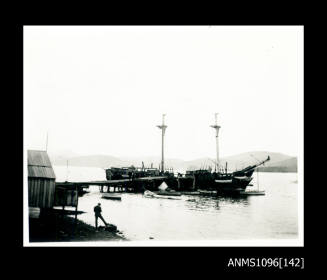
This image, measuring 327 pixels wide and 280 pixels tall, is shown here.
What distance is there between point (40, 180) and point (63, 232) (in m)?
1.95

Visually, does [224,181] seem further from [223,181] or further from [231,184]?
[231,184]

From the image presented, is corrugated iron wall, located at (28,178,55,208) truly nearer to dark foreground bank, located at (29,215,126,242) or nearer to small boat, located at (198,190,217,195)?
dark foreground bank, located at (29,215,126,242)

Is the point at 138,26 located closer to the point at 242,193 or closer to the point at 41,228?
the point at 41,228

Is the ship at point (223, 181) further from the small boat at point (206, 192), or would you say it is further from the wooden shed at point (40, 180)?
the wooden shed at point (40, 180)

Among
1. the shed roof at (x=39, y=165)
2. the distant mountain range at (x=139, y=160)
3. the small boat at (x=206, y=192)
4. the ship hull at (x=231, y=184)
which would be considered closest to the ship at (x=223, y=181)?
the ship hull at (x=231, y=184)

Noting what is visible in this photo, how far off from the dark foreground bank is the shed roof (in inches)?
57.8

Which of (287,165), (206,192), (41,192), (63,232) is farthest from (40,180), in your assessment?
(206,192)

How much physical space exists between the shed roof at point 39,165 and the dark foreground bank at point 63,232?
1469 millimetres

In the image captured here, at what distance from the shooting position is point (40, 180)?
33.6ft

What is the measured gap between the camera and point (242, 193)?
32500 millimetres

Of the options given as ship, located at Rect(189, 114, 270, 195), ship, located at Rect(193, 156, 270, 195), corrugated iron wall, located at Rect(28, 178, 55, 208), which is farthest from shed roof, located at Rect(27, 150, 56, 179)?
ship, located at Rect(193, 156, 270, 195)

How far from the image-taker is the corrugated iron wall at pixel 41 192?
9.95 metres

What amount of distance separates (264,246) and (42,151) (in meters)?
7.66
